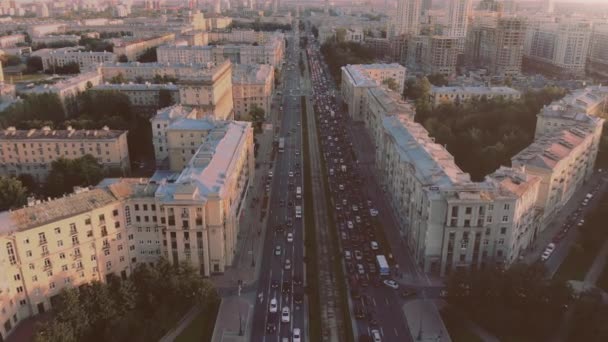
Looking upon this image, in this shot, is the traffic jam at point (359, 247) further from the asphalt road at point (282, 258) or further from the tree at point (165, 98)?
the tree at point (165, 98)

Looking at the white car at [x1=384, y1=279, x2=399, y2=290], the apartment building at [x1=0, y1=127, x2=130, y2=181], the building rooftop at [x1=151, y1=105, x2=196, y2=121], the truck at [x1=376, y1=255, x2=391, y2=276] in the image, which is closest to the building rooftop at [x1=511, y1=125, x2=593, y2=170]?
the truck at [x1=376, y1=255, x2=391, y2=276]

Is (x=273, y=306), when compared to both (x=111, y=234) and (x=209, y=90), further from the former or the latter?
(x=209, y=90)

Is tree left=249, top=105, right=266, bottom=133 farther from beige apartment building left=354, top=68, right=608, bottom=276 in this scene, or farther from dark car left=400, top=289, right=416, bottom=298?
dark car left=400, top=289, right=416, bottom=298

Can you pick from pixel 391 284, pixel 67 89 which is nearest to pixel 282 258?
pixel 391 284

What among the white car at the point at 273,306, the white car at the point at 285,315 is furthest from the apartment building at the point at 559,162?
the white car at the point at 273,306

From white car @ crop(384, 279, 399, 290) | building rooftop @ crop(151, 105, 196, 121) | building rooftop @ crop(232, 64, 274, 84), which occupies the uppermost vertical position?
building rooftop @ crop(232, 64, 274, 84)
